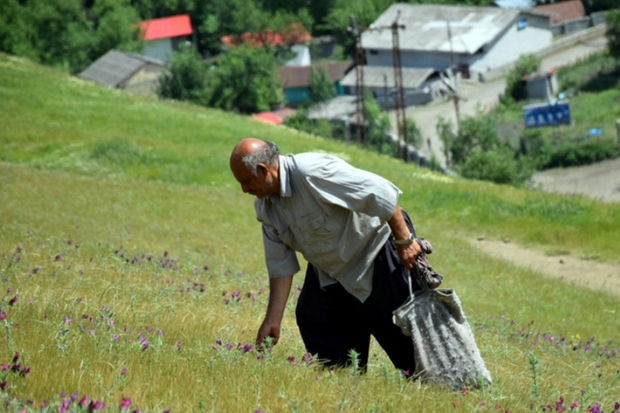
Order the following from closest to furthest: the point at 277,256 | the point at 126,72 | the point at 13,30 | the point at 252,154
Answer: the point at 252,154 → the point at 277,256 → the point at 126,72 → the point at 13,30

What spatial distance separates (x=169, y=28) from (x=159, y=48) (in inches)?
94.2

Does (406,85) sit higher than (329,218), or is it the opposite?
(406,85)

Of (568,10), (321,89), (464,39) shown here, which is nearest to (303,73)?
(321,89)

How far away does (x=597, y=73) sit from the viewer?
68.9 metres

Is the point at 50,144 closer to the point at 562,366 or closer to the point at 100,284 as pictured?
the point at 100,284

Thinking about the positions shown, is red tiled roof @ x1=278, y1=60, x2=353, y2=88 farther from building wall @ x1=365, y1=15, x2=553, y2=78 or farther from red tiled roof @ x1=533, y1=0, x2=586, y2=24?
red tiled roof @ x1=533, y1=0, x2=586, y2=24

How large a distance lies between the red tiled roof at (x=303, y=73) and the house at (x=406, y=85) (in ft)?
8.98

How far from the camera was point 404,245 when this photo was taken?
5.68 metres

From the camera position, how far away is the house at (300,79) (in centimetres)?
8162

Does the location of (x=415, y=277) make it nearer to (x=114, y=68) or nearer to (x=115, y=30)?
(x=114, y=68)

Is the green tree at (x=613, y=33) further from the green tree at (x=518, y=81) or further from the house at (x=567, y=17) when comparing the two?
the house at (x=567, y=17)

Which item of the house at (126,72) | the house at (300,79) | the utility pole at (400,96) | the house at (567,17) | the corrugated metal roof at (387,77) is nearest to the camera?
the utility pole at (400,96)

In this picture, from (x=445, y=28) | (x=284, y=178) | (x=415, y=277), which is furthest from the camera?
(x=445, y=28)

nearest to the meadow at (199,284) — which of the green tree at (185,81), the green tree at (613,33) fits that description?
the green tree at (185,81)
